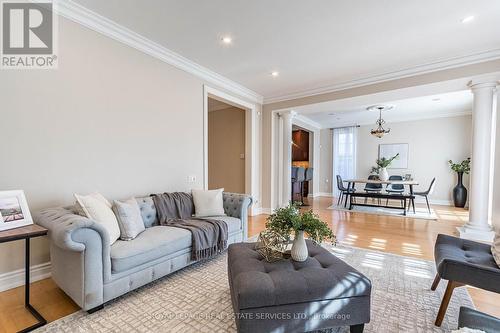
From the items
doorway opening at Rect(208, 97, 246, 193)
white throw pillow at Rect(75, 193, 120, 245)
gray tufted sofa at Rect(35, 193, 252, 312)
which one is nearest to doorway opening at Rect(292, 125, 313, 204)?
doorway opening at Rect(208, 97, 246, 193)

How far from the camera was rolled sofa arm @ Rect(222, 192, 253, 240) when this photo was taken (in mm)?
3285

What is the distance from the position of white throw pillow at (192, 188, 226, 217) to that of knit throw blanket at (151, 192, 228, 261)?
11 cm

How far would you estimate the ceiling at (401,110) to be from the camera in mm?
5443

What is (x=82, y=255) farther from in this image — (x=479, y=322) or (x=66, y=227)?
(x=479, y=322)

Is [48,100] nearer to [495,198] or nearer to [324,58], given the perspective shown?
[324,58]

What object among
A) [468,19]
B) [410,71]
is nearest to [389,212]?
[410,71]

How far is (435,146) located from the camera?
7.34 m

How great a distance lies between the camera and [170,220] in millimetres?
2900

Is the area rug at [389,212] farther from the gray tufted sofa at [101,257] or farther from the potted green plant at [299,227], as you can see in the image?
the gray tufted sofa at [101,257]

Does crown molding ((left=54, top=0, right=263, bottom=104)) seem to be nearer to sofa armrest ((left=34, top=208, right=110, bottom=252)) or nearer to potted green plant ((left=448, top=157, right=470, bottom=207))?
sofa armrest ((left=34, top=208, right=110, bottom=252))

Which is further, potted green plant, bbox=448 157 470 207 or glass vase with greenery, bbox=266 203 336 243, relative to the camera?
potted green plant, bbox=448 157 470 207

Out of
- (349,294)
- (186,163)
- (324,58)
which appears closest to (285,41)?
(324,58)

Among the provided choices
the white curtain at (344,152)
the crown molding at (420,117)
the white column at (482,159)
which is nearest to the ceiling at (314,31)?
the white column at (482,159)

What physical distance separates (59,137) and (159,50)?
5.83ft
